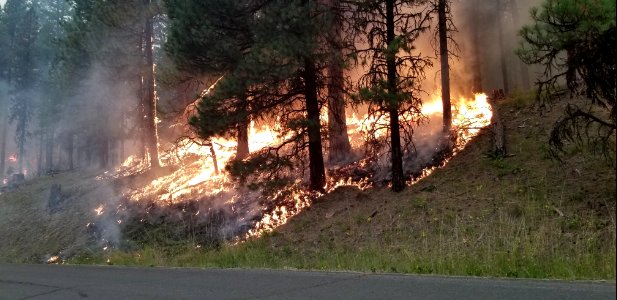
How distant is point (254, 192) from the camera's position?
635 inches

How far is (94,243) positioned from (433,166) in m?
11.3

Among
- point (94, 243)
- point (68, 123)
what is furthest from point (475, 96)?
point (68, 123)

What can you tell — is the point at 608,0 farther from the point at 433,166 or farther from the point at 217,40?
the point at 217,40

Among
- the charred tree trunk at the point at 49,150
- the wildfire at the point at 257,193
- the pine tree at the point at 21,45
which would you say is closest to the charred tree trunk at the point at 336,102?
the wildfire at the point at 257,193

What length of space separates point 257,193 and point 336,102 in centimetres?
382

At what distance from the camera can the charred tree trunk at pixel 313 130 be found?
536 inches

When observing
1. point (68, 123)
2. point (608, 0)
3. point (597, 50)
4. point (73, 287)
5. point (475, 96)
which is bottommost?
point (73, 287)

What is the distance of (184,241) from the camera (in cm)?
1450

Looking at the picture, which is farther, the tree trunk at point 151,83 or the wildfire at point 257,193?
the tree trunk at point 151,83

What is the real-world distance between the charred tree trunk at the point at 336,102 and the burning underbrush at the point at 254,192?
0.56 meters

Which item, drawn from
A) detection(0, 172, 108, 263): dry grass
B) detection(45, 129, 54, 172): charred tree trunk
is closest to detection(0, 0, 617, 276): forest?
detection(0, 172, 108, 263): dry grass

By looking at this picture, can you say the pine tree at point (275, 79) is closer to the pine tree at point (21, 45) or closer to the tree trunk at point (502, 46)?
the tree trunk at point (502, 46)

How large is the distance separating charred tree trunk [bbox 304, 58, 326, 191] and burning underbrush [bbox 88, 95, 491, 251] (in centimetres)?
31

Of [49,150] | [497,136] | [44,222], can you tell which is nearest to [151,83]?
[44,222]
